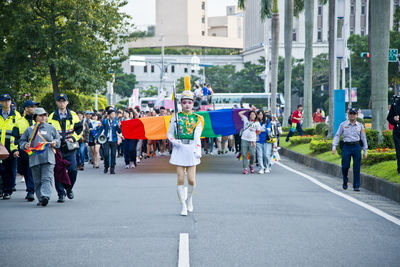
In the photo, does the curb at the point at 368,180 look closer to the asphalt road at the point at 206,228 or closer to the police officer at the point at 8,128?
the asphalt road at the point at 206,228

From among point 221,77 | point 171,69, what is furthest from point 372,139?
point 171,69

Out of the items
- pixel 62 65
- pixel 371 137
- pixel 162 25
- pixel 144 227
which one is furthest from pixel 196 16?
pixel 144 227

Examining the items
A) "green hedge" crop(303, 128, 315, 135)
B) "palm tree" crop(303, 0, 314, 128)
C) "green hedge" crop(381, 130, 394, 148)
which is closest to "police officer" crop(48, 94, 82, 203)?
"green hedge" crop(381, 130, 394, 148)

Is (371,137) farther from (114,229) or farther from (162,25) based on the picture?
(162,25)

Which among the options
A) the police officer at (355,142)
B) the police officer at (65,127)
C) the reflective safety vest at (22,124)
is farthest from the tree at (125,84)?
the police officer at (65,127)

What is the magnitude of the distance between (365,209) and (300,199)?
1.52 meters

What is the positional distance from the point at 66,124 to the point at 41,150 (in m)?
0.83

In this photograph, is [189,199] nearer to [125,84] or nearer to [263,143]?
[263,143]

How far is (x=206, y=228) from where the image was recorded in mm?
8445

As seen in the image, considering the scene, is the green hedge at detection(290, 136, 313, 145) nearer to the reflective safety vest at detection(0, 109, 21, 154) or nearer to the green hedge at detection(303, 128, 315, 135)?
the green hedge at detection(303, 128, 315, 135)

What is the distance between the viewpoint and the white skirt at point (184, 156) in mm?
9648

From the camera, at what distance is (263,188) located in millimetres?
13523

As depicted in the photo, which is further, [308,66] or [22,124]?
[308,66]

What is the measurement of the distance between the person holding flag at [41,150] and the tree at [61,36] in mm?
17574
